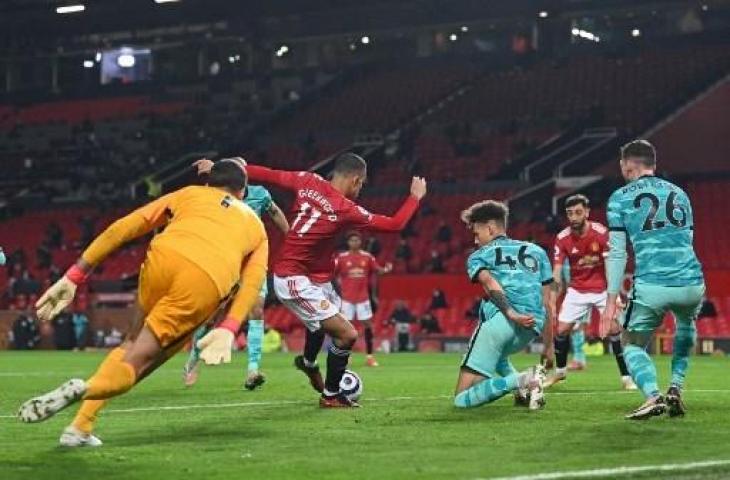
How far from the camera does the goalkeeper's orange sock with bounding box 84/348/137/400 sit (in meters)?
8.51

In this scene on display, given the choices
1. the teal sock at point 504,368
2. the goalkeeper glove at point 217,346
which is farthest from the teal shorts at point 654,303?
the goalkeeper glove at point 217,346

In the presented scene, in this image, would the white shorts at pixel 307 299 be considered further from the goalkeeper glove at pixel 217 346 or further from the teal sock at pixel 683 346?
the goalkeeper glove at pixel 217 346

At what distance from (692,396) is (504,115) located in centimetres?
3625

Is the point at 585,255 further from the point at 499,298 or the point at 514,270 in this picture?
the point at 499,298

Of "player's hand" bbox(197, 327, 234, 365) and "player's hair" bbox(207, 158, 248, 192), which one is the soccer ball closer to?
"player's hair" bbox(207, 158, 248, 192)

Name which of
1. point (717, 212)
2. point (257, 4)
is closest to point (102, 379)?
point (717, 212)

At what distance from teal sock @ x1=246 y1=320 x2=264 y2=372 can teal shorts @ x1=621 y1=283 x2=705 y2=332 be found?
5728 millimetres

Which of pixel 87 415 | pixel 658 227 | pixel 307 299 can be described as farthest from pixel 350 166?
pixel 87 415

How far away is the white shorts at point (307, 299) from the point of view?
512 inches

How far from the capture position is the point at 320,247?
13.2m

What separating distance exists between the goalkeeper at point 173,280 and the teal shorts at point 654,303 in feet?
11.4

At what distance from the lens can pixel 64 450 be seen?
9016 millimetres

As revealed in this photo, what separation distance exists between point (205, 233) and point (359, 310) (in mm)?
16898

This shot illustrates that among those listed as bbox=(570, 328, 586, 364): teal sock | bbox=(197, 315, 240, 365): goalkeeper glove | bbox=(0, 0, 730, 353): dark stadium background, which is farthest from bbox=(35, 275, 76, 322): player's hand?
bbox=(0, 0, 730, 353): dark stadium background
